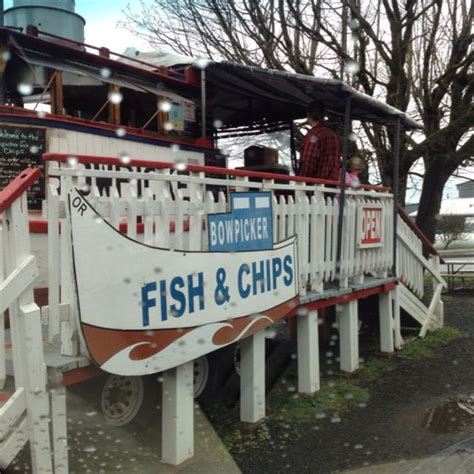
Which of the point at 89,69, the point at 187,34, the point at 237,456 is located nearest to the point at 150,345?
the point at 237,456

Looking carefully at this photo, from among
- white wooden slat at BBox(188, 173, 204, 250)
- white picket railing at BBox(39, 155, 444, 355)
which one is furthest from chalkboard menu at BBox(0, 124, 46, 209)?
white wooden slat at BBox(188, 173, 204, 250)

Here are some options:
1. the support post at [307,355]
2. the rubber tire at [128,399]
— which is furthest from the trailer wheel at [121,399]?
the support post at [307,355]

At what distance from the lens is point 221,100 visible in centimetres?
916

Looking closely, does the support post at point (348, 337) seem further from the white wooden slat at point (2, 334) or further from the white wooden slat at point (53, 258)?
the white wooden slat at point (2, 334)

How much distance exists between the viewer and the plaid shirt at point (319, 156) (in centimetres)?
638

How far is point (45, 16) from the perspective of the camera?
780cm

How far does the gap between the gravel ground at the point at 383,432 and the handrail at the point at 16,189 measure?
244 centimetres

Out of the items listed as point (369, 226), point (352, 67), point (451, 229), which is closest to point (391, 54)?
point (352, 67)

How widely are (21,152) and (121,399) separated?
2.72 m

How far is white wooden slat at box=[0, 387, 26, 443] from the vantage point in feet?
9.61

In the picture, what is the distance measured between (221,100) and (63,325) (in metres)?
6.40

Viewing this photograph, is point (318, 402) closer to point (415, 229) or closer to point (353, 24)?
point (415, 229)

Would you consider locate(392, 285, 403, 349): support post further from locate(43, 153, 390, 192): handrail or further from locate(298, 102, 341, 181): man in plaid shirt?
locate(43, 153, 390, 192): handrail

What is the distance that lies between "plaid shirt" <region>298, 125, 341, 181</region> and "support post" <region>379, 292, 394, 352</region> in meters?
2.14
